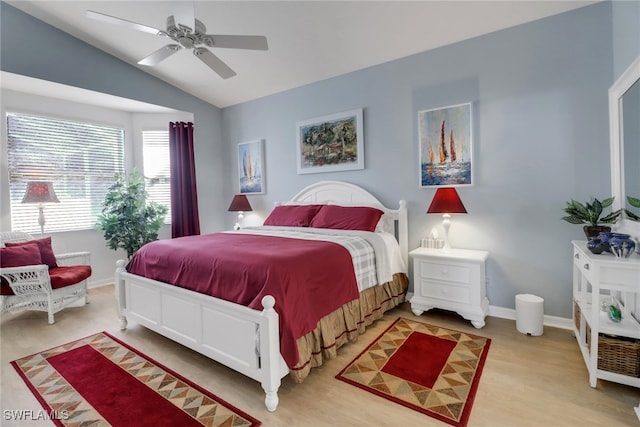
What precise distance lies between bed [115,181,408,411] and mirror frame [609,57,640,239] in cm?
173

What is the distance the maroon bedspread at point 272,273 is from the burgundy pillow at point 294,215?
3.12 ft

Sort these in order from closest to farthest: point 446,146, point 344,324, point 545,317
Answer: point 344,324, point 545,317, point 446,146

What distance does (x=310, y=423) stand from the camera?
5.50 ft

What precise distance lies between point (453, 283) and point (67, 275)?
13.1 feet

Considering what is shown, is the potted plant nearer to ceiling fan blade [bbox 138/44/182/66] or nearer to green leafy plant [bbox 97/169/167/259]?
ceiling fan blade [bbox 138/44/182/66]

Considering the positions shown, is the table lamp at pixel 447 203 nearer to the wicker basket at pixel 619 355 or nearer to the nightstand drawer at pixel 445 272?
the nightstand drawer at pixel 445 272

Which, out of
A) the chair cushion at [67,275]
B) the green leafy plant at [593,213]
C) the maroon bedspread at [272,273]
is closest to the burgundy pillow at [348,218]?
the maroon bedspread at [272,273]

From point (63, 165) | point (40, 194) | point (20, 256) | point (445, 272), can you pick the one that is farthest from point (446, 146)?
point (63, 165)

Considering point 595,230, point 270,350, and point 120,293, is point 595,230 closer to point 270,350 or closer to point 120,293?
point 270,350

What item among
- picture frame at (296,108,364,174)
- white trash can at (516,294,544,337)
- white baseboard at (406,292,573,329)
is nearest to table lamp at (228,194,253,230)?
picture frame at (296,108,364,174)

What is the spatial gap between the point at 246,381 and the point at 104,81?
4024 mm

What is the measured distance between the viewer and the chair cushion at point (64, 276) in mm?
3020

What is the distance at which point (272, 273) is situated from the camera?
1922 mm

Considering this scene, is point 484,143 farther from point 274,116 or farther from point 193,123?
point 193,123
